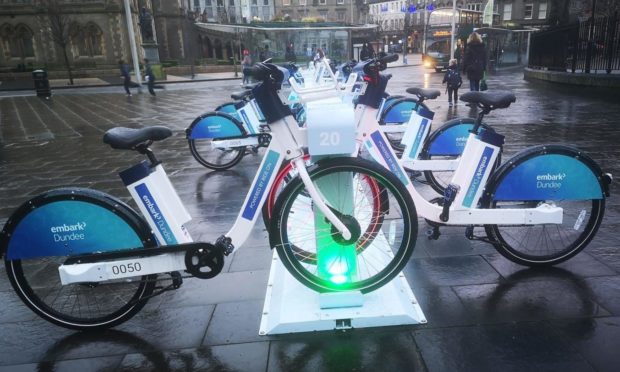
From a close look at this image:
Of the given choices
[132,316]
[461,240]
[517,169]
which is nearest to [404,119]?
[461,240]

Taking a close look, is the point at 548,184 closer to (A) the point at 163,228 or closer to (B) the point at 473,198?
(B) the point at 473,198

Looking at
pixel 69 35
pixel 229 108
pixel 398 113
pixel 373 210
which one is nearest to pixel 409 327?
pixel 373 210

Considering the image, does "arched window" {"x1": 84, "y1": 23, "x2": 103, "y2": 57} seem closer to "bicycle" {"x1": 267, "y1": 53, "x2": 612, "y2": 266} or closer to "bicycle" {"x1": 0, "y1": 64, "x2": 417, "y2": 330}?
"bicycle" {"x1": 0, "y1": 64, "x2": 417, "y2": 330}

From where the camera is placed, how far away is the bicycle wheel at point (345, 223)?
8.71 ft

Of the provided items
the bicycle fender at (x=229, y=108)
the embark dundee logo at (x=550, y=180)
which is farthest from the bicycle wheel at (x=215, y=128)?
the embark dundee logo at (x=550, y=180)

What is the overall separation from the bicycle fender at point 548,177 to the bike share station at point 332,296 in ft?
3.44

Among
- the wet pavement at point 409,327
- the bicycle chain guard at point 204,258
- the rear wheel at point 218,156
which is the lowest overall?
the wet pavement at point 409,327

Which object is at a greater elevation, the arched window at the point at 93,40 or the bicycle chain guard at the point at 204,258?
the arched window at the point at 93,40

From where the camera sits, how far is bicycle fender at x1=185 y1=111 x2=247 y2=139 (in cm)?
676

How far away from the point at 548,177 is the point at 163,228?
2.72 metres

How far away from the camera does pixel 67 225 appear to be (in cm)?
271

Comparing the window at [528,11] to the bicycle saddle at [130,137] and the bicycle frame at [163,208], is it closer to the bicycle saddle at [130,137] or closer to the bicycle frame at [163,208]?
the bicycle frame at [163,208]

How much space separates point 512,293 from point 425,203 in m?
0.87

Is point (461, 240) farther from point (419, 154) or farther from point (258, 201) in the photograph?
point (258, 201)
